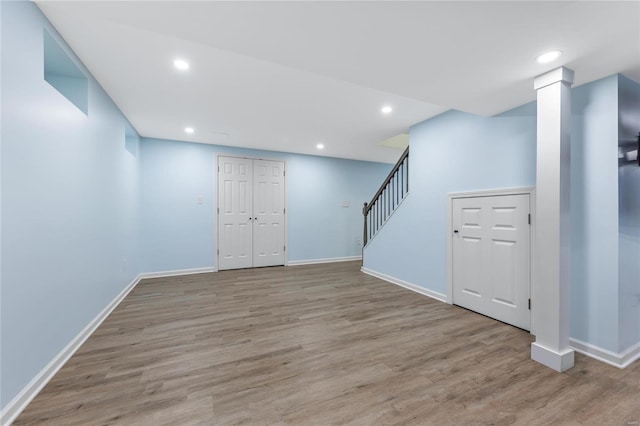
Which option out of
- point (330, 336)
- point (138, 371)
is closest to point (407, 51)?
point (330, 336)

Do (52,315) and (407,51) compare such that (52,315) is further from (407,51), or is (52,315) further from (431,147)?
(431,147)

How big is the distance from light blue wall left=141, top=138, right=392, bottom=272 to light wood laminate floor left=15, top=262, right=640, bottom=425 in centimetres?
187

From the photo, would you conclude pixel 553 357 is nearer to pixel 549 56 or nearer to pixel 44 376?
pixel 549 56

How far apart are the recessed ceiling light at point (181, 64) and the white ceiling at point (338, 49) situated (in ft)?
0.17

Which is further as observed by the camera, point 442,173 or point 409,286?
point 409,286

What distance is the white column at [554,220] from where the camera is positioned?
77.0 inches

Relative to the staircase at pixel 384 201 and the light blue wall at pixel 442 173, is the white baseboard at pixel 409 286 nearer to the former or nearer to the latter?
the light blue wall at pixel 442 173

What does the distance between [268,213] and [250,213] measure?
382mm

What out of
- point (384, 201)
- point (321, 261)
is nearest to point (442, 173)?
point (384, 201)

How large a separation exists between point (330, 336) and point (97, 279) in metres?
2.42

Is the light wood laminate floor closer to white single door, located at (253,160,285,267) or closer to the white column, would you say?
the white column

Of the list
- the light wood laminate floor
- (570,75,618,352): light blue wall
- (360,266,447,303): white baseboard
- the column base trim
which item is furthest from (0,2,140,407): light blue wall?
(570,75,618,352): light blue wall

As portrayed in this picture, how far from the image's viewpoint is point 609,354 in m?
2.02

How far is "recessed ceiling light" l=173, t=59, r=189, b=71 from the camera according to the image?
2.28m
